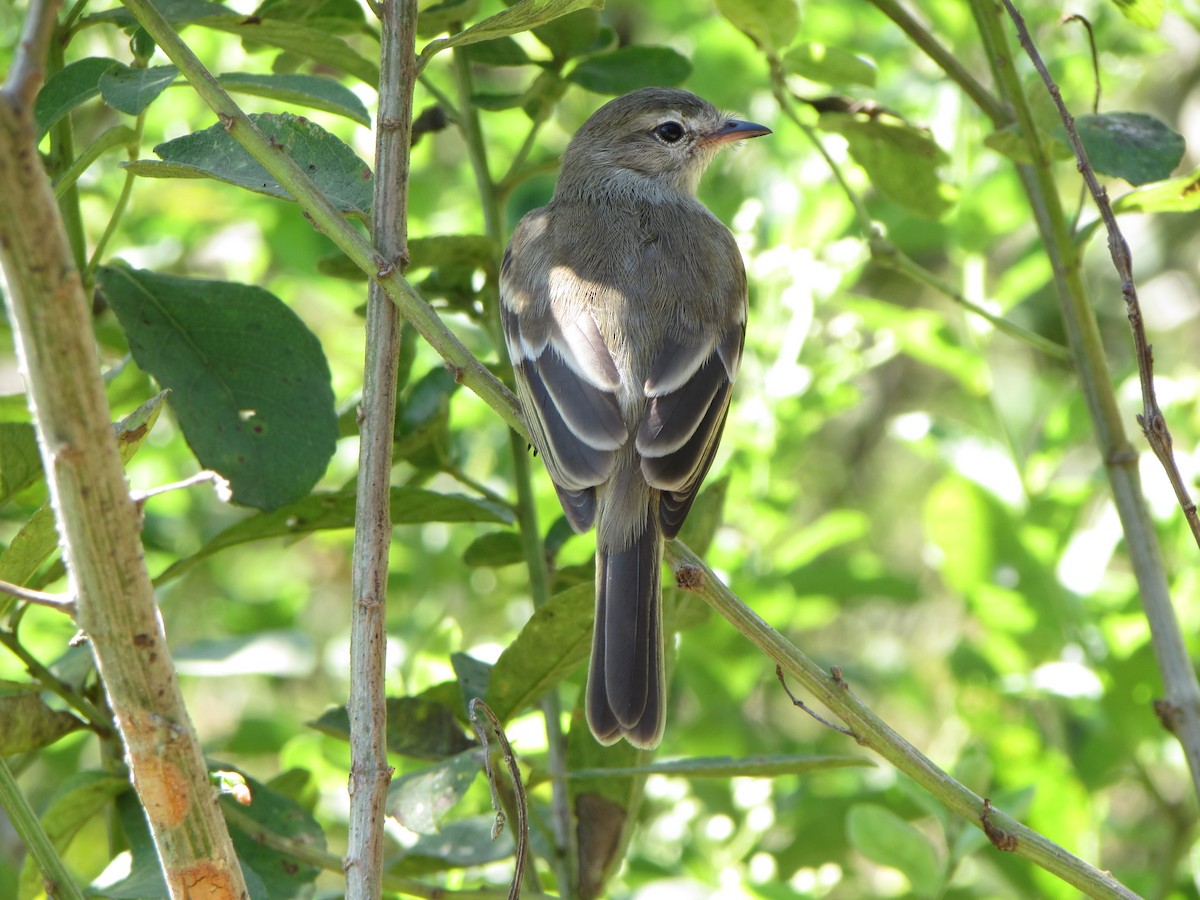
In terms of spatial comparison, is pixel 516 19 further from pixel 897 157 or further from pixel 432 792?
pixel 432 792

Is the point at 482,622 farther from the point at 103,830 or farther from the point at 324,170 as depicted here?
the point at 324,170

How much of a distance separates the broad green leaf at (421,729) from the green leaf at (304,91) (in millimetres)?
1013

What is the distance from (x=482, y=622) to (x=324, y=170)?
2.33 metres

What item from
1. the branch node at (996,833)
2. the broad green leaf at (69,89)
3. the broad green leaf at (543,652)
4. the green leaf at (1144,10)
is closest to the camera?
the branch node at (996,833)

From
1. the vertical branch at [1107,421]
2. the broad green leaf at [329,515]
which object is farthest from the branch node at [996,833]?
the broad green leaf at [329,515]

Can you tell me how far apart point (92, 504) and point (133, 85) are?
39.9 inches

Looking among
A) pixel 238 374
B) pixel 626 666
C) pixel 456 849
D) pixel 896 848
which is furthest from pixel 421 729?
pixel 896 848

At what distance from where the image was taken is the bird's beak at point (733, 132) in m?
3.93

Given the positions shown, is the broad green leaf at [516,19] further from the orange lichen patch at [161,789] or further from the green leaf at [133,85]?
the orange lichen patch at [161,789]

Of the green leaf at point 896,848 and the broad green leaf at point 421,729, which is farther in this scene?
the green leaf at point 896,848

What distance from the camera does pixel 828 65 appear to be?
269cm

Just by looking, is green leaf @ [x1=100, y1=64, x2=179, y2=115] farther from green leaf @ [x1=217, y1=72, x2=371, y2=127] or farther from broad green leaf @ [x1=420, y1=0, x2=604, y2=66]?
broad green leaf @ [x1=420, y1=0, x2=604, y2=66]

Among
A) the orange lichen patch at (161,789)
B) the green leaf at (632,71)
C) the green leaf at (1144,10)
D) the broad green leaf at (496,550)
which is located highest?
the green leaf at (632,71)

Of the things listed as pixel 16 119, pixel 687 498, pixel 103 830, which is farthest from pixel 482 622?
pixel 16 119
